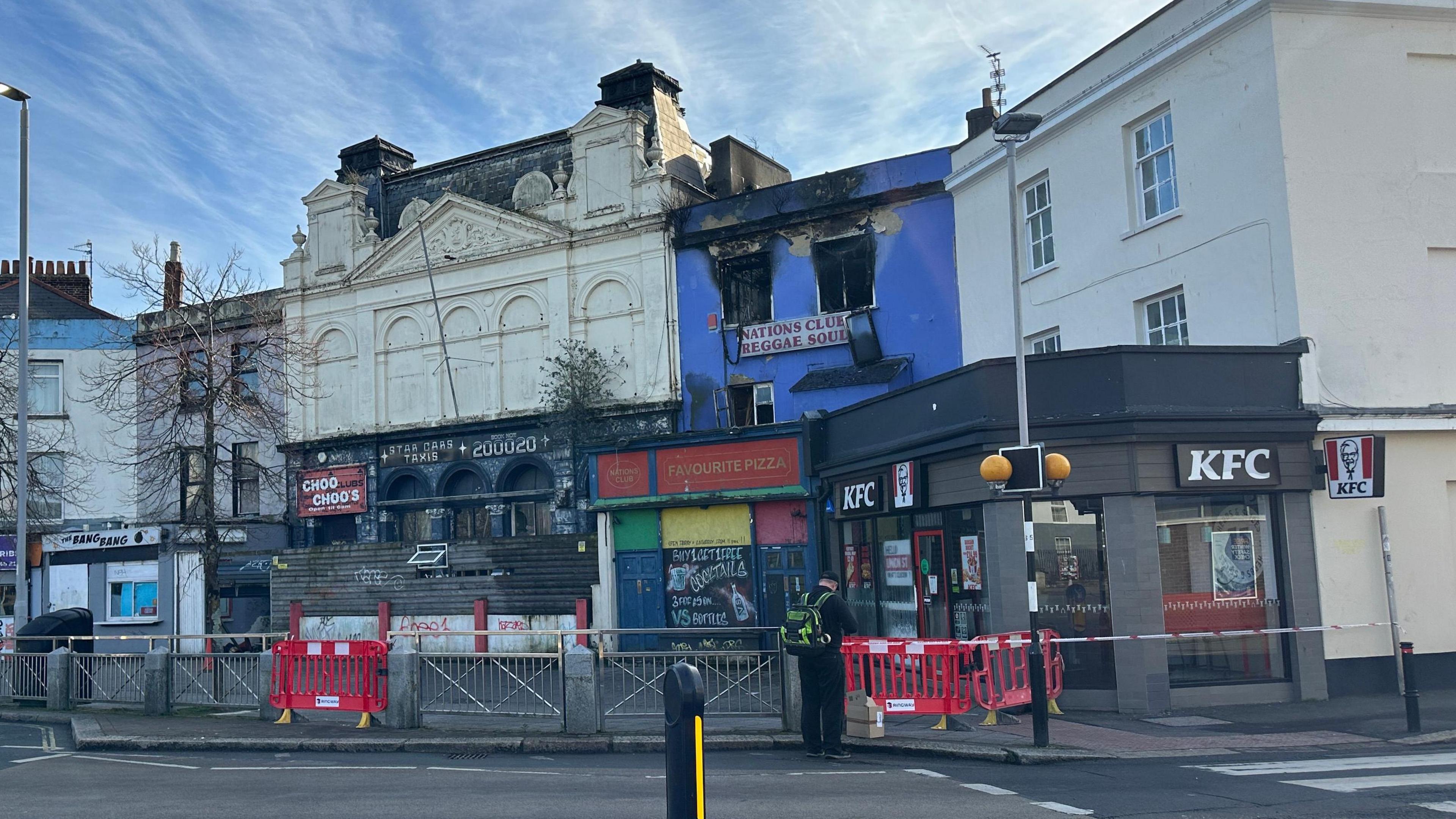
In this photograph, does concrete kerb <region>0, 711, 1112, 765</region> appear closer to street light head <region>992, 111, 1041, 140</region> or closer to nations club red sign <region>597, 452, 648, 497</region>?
street light head <region>992, 111, 1041, 140</region>

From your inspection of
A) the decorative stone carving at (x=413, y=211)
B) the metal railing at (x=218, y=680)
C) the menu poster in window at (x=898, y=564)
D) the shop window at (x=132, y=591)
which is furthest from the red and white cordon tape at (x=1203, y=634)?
the shop window at (x=132, y=591)

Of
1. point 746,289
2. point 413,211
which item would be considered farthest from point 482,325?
point 746,289

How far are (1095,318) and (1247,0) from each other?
5.62 metres

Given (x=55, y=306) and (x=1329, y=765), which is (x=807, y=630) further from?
(x=55, y=306)

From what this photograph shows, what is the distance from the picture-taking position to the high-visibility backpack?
38.1ft

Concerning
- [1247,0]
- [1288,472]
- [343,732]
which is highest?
[1247,0]

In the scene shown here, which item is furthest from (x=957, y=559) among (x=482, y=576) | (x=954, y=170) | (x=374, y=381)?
(x=374, y=381)

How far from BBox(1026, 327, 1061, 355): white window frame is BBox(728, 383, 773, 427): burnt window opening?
7067 millimetres

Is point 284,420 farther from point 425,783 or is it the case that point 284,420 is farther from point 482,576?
point 425,783

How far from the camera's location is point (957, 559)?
667 inches

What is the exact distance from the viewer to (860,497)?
65.3 ft

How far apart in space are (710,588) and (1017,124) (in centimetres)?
1502

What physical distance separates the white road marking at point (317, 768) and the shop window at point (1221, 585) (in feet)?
30.6

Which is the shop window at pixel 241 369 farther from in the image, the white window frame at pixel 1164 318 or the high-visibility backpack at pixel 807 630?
the white window frame at pixel 1164 318
